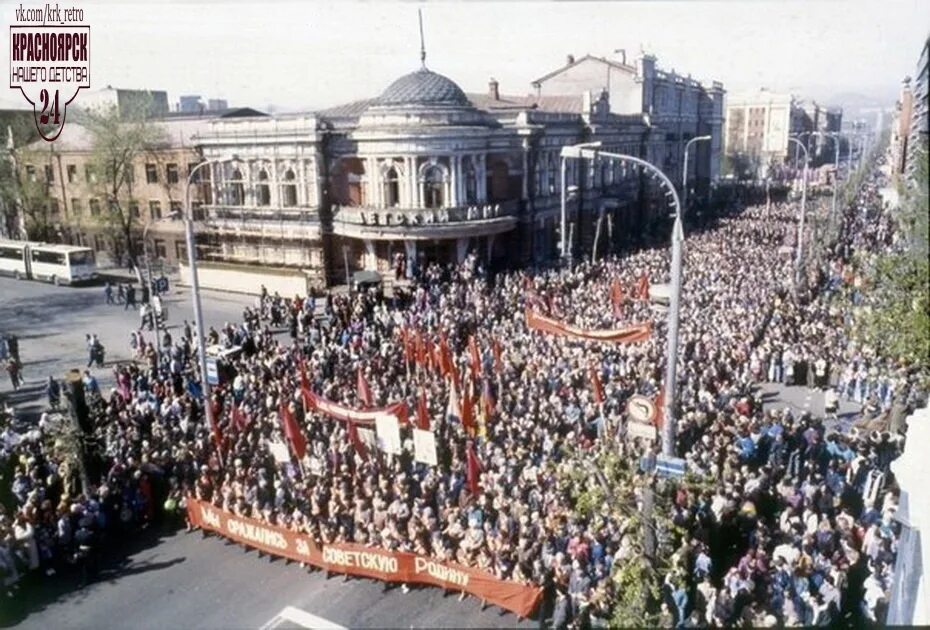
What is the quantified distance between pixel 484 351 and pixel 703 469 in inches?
378

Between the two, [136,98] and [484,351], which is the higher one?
[136,98]

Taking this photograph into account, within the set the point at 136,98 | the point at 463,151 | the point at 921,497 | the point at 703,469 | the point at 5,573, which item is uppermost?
the point at 136,98

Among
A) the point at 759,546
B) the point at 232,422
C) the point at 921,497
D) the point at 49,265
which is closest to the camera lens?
the point at 921,497

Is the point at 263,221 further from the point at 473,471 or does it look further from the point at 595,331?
the point at 473,471

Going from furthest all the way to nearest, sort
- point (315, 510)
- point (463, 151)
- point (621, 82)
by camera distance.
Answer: point (621, 82)
point (463, 151)
point (315, 510)

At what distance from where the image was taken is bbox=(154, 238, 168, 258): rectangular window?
161ft

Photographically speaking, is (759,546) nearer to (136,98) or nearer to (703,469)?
(703,469)

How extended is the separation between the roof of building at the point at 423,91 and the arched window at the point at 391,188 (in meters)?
3.56

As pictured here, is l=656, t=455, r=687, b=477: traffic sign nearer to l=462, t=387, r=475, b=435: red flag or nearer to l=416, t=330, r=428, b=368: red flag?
l=462, t=387, r=475, b=435: red flag

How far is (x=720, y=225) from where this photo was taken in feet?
176

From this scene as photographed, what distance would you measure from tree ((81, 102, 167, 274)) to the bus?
263 centimetres

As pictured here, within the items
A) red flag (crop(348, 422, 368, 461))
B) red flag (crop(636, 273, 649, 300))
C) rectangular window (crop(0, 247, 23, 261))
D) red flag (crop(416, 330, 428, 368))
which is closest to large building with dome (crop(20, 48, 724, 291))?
rectangular window (crop(0, 247, 23, 261))

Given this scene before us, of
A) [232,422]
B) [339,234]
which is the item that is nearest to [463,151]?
[339,234]

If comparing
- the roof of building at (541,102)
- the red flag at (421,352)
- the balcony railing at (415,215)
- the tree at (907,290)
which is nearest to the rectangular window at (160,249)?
the balcony railing at (415,215)
